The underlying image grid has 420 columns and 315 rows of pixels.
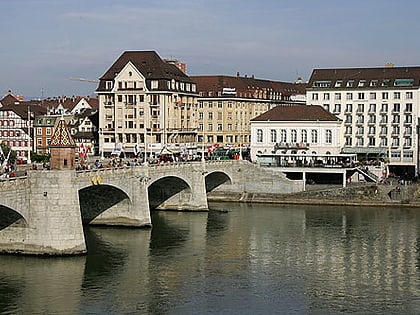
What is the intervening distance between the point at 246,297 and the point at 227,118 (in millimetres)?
89569

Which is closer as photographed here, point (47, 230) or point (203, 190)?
point (47, 230)

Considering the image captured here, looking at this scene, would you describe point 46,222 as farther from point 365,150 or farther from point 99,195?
point 365,150

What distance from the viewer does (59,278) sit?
4919cm

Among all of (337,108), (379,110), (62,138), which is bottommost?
(62,138)

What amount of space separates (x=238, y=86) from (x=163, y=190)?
5641cm

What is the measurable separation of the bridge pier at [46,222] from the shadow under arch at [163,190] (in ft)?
92.9

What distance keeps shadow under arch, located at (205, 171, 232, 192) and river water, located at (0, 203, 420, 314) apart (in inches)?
755

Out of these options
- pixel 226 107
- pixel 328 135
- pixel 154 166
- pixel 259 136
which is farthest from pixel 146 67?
pixel 154 166

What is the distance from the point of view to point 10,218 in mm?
54406

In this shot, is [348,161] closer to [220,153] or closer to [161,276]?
[220,153]

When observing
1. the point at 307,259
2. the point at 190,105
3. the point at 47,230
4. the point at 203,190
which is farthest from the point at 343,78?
the point at 47,230

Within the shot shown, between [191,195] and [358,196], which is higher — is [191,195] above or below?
above

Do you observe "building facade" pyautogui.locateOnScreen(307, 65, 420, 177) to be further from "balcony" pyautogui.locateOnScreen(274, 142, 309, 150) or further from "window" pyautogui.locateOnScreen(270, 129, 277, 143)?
"window" pyautogui.locateOnScreen(270, 129, 277, 143)

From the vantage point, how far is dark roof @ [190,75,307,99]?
134000 mm
